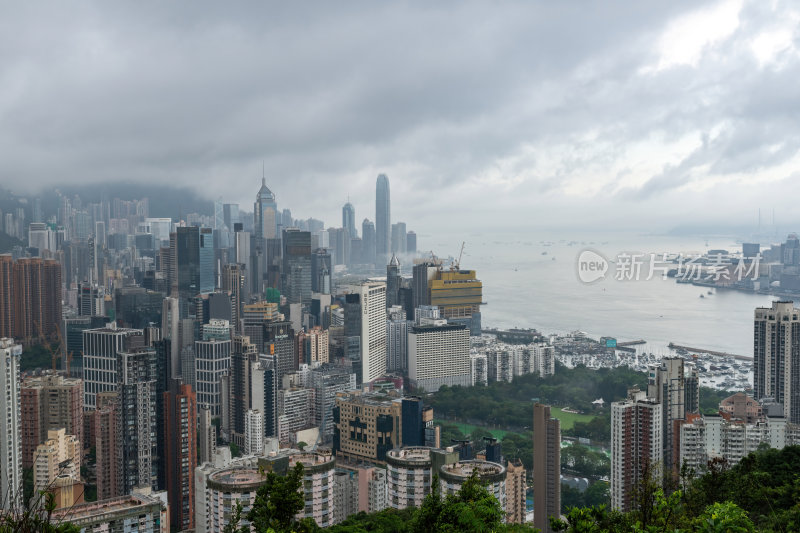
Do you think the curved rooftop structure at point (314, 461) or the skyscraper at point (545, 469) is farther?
the skyscraper at point (545, 469)

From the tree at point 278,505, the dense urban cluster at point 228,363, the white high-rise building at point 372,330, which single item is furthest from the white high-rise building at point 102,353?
the tree at point 278,505

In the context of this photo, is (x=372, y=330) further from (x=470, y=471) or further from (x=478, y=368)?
(x=470, y=471)

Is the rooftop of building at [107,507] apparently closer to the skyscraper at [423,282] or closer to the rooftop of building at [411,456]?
the rooftop of building at [411,456]

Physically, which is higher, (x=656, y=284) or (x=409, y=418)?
(x=656, y=284)

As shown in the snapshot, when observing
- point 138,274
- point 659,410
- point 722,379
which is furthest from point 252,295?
point 659,410

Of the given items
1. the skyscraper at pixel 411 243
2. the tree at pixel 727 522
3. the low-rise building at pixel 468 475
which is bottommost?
the low-rise building at pixel 468 475

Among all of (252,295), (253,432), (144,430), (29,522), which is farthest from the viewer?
(252,295)

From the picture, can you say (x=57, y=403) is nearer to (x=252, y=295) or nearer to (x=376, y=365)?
(x=376, y=365)
